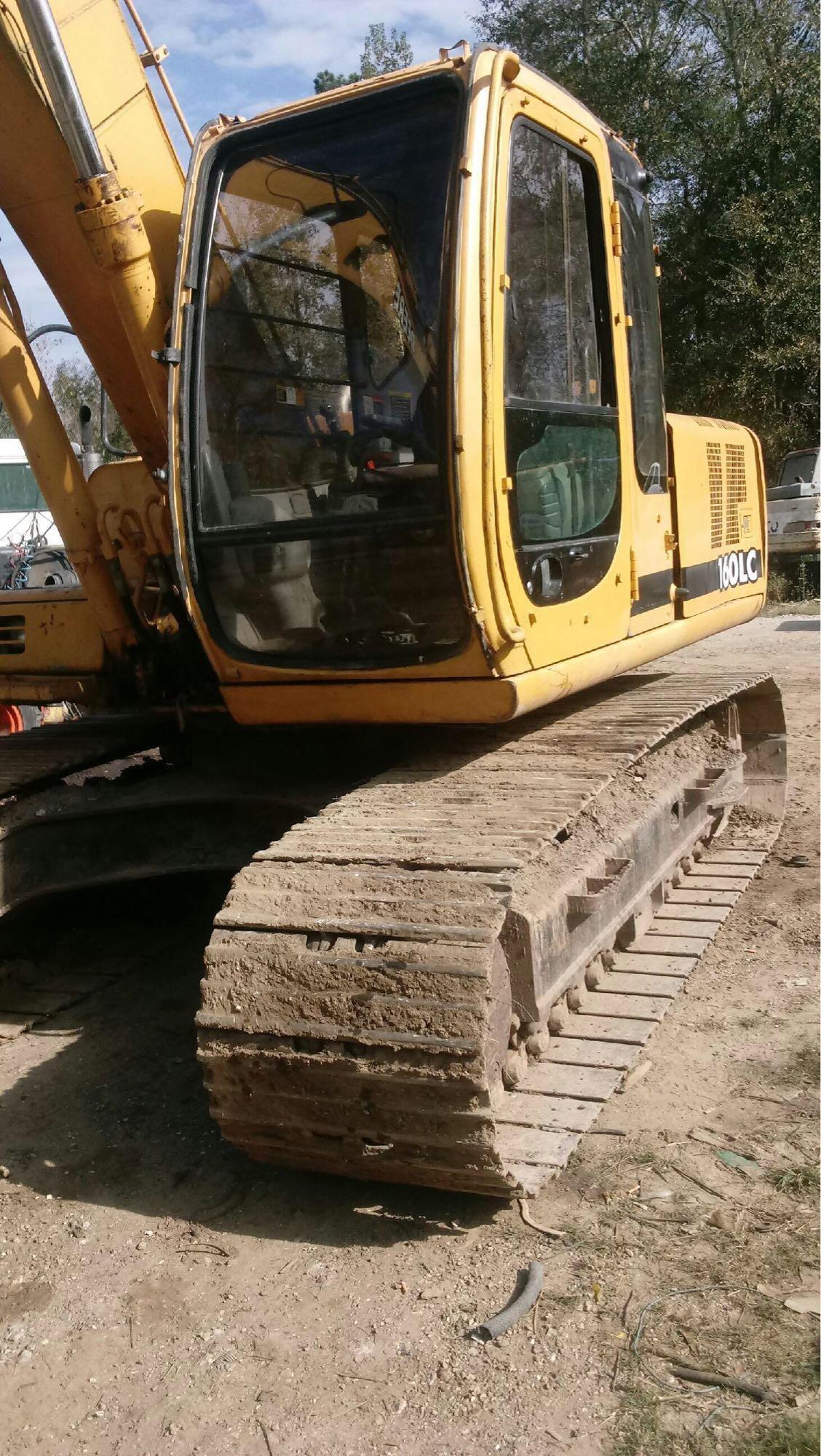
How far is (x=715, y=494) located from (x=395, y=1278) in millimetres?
3496

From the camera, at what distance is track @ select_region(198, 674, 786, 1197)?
112 inches

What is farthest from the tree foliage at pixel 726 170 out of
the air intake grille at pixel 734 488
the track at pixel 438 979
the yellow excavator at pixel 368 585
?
the track at pixel 438 979

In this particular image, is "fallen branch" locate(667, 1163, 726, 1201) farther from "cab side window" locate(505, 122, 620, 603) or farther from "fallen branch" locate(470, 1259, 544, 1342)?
"cab side window" locate(505, 122, 620, 603)

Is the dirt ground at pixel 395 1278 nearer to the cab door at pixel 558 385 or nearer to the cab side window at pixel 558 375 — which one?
the cab door at pixel 558 385

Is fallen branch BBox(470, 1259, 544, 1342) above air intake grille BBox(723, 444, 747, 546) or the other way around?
the other way around

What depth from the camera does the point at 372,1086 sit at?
2.87 meters

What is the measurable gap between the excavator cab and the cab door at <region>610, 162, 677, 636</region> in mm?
298

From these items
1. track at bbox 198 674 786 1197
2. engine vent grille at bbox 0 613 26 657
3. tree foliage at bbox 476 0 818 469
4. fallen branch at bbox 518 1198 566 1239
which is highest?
tree foliage at bbox 476 0 818 469

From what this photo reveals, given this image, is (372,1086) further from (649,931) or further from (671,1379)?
(649,931)

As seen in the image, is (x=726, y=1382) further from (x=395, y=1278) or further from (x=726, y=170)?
(x=726, y=170)

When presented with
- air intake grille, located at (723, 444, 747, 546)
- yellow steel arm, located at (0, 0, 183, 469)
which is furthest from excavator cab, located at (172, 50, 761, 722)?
air intake grille, located at (723, 444, 747, 546)

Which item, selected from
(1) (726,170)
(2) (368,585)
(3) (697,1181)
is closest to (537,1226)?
(3) (697,1181)

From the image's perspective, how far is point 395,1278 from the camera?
9.57ft

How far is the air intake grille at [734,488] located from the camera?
5.55 m
